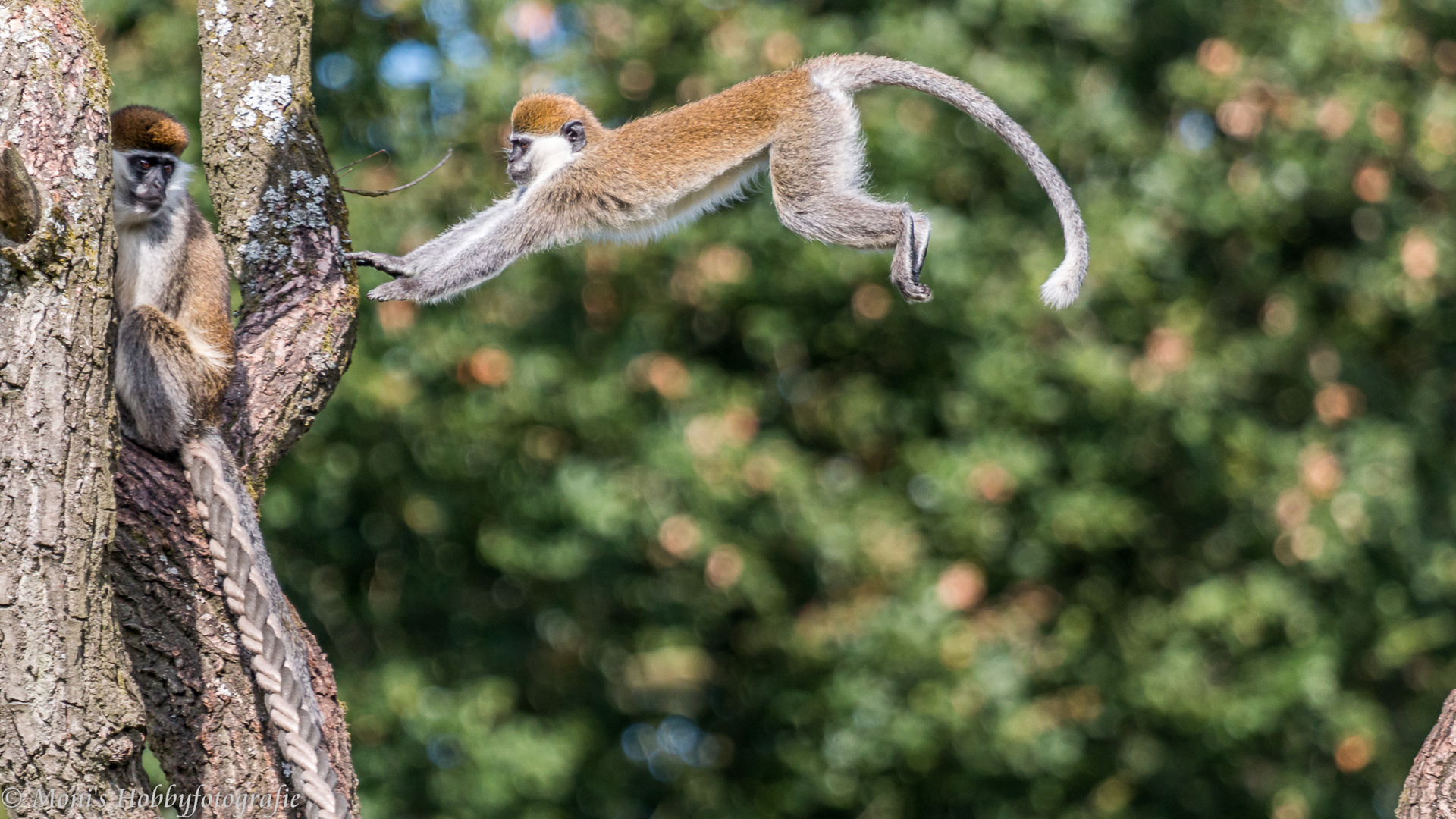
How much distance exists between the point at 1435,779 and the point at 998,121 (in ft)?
6.96

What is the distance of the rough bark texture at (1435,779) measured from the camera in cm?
274

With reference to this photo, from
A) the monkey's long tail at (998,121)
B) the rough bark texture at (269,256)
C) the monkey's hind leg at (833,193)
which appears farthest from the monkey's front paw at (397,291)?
the monkey's long tail at (998,121)

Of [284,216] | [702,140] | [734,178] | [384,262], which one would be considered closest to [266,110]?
[284,216]

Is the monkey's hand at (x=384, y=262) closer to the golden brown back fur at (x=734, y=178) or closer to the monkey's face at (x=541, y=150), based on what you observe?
the golden brown back fur at (x=734, y=178)

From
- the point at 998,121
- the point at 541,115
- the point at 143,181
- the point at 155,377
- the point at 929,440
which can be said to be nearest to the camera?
the point at 155,377

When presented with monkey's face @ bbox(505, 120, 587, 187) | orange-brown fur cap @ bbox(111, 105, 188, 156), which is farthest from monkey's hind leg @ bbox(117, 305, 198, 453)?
monkey's face @ bbox(505, 120, 587, 187)

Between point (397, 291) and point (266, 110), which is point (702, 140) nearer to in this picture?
point (397, 291)

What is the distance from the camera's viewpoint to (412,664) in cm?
833

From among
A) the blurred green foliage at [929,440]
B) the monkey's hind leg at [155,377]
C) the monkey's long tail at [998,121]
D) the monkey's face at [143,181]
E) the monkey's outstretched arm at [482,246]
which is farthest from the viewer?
the blurred green foliage at [929,440]

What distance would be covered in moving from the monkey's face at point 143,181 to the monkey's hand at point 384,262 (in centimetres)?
56

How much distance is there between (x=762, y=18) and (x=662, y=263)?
1.50m

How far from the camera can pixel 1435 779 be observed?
9.05ft

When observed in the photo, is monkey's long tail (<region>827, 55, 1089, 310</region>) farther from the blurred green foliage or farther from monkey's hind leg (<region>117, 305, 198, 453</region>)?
the blurred green foliage

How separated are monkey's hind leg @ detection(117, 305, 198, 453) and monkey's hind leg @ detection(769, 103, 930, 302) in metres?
1.76
